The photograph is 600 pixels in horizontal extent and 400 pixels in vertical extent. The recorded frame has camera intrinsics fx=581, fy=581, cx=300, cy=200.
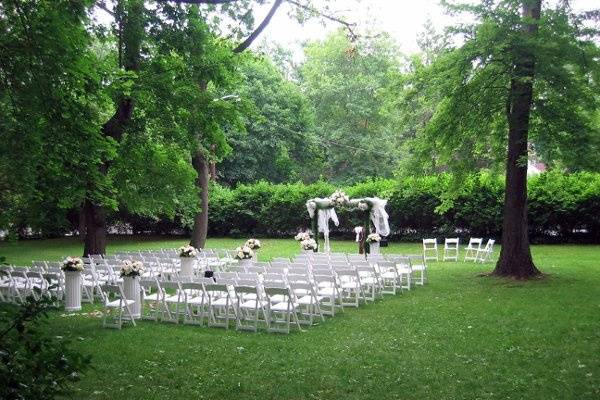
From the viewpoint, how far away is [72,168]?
30.1ft

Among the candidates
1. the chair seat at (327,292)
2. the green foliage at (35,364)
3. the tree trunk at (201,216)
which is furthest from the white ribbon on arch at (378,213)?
the green foliage at (35,364)

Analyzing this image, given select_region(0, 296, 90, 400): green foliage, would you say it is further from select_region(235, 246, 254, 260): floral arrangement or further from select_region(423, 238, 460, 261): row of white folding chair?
select_region(423, 238, 460, 261): row of white folding chair

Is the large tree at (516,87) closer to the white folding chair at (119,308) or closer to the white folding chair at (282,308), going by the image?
the white folding chair at (282,308)

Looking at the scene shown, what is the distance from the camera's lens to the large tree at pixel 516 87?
12789 mm

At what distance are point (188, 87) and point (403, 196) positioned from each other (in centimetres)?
1393

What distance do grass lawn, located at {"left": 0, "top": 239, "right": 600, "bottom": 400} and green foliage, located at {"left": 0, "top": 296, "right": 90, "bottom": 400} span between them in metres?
3.09

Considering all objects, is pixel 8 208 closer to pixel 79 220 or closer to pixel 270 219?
pixel 270 219

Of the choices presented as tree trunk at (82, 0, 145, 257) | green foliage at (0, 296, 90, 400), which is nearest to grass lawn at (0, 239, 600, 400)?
green foliage at (0, 296, 90, 400)

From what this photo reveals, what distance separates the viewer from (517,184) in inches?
569

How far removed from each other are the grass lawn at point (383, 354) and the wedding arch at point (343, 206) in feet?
21.9

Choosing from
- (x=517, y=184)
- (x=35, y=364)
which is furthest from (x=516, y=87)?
(x=35, y=364)

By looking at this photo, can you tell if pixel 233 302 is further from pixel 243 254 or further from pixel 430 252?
pixel 430 252

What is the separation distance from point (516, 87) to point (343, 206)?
753 cm

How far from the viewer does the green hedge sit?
21172mm
